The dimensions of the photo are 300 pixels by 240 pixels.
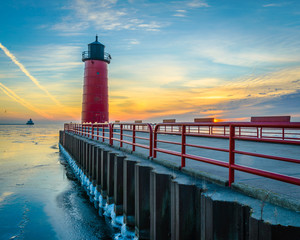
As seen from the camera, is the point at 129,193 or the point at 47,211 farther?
the point at 47,211

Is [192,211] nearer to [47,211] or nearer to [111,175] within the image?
[111,175]

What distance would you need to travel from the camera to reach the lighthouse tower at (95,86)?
2542 centimetres

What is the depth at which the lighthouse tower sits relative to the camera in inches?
1001

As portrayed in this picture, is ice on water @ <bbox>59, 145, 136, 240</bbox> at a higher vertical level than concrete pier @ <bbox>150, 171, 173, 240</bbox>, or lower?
lower

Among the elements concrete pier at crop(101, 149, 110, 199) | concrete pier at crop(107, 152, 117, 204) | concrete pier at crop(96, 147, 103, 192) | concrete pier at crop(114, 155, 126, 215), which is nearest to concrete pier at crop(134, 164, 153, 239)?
concrete pier at crop(114, 155, 126, 215)

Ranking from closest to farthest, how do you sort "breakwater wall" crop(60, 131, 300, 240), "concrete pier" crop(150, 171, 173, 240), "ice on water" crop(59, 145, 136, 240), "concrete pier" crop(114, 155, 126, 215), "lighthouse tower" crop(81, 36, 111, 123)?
"breakwater wall" crop(60, 131, 300, 240) < "concrete pier" crop(150, 171, 173, 240) < "ice on water" crop(59, 145, 136, 240) < "concrete pier" crop(114, 155, 126, 215) < "lighthouse tower" crop(81, 36, 111, 123)

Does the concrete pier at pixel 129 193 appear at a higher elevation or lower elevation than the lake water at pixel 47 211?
higher

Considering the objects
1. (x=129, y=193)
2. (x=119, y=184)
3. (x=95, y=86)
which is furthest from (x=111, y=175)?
(x=95, y=86)

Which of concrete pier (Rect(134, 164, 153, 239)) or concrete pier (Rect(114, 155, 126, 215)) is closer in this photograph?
concrete pier (Rect(134, 164, 153, 239))

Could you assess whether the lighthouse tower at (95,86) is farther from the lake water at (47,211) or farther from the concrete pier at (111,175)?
the concrete pier at (111,175)

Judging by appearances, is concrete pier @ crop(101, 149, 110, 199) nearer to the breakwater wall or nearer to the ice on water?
the ice on water

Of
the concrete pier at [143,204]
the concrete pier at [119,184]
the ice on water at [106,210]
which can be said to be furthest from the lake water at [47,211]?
the concrete pier at [143,204]

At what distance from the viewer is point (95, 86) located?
25.5 meters

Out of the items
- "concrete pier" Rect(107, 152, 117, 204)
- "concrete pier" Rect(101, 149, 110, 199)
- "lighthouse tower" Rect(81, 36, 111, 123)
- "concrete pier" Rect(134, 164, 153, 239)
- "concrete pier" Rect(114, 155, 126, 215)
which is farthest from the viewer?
"lighthouse tower" Rect(81, 36, 111, 123)
